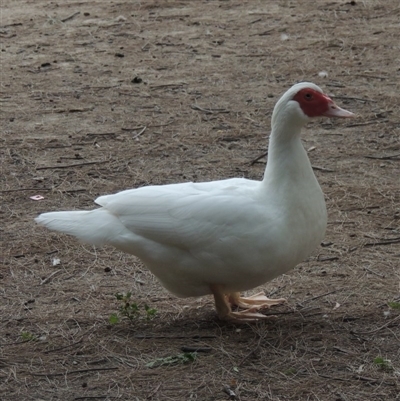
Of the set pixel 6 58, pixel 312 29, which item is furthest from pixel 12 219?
pixel 312 29

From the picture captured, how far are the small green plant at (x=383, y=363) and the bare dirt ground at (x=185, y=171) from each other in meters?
0.01

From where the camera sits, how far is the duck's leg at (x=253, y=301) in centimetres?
457

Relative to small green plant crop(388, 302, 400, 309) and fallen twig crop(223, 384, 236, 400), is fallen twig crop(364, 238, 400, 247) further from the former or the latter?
fallen twig crop(223, 384, 236, 400)

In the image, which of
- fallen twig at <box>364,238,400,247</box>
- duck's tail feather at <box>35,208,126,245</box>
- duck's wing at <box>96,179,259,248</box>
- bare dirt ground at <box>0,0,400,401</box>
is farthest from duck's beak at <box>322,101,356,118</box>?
duck's tail feather at <box>35,208,126,245</box>

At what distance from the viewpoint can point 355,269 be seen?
4906 millimetres

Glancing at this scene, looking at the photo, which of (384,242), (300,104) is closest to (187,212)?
(300,104)

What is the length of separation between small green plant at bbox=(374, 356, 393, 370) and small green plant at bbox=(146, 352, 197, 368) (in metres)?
0.81

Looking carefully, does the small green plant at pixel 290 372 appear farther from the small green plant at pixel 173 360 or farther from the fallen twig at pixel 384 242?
the fallen twig at pixel 384 242

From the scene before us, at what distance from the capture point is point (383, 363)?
3875 millimetres

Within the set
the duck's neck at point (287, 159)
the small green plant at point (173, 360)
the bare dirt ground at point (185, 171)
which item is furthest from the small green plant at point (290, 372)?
the duck's neck at point (287, 159)

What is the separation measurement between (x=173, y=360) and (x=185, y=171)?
2.61 metres

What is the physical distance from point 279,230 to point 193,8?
6.85 metres

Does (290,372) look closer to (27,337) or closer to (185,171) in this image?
(27,337)

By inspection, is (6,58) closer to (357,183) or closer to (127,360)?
(357,183)
